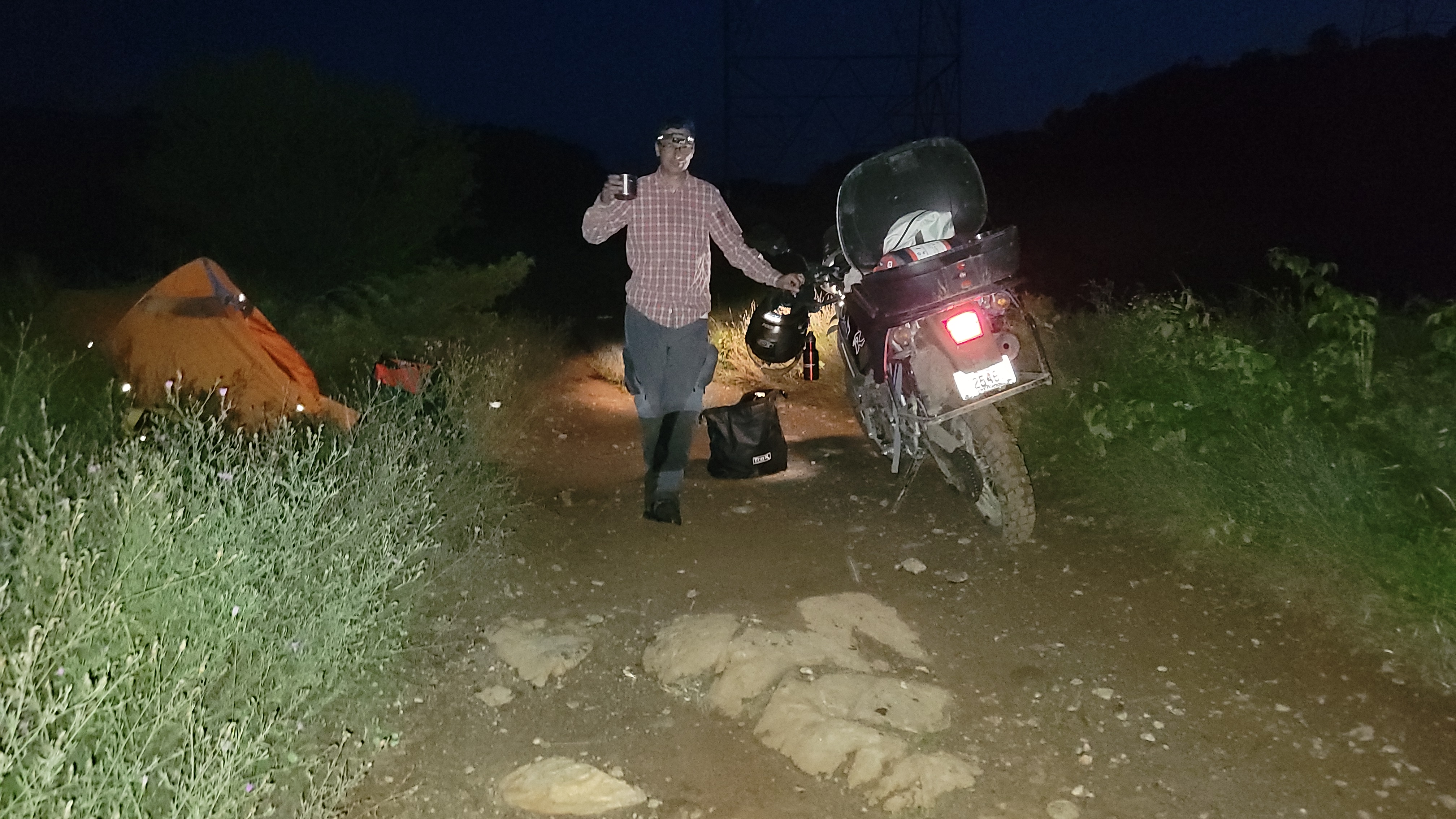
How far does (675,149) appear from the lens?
4902 millimetres

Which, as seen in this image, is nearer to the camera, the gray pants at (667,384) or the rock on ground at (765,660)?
the rock on ground at (765,660)

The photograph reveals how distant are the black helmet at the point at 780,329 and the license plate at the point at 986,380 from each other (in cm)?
161

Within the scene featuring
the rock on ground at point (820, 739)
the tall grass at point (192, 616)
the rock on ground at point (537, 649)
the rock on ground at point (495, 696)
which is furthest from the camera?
the rock on ground at point (537, 649)

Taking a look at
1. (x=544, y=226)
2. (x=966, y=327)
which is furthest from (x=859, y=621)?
(x=544, y=226)

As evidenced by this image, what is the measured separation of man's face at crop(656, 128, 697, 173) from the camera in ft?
16.1

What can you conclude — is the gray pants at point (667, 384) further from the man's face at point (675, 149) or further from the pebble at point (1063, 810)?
the pebble at point (1063, 810)

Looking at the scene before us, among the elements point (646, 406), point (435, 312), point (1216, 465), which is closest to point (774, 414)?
point (646, 406)

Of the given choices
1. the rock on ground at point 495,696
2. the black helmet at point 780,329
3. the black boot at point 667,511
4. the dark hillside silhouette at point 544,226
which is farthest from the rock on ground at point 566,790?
the dark hillside silhouette at point 544,226

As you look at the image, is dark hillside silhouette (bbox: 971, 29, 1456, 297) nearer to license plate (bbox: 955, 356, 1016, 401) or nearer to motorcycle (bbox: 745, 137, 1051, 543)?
motorcycle (bbox: 745, 137, 1051, 543)

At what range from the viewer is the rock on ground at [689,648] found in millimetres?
3611

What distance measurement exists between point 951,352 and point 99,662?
11.0 ft

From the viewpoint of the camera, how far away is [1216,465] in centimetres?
477

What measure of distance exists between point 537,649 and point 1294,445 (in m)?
3.33

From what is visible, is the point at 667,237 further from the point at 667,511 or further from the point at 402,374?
the point at 402,374
